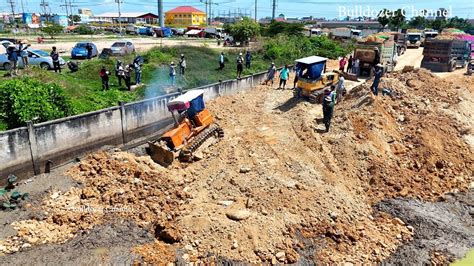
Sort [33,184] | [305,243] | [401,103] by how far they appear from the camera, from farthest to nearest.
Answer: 1. [401,103]
2. [33,184]
3. [305,243]

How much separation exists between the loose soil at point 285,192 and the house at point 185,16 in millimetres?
85715

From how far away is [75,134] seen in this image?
12039 millimetres

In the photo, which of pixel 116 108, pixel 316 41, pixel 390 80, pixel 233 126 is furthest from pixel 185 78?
pixel 316 41

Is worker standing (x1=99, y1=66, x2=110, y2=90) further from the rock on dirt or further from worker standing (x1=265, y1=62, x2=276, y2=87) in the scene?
the rock on dirt

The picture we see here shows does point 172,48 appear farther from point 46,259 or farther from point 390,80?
point 46,259

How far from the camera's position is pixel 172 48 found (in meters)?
27.0

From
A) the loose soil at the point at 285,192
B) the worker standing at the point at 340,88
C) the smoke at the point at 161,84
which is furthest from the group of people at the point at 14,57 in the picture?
the worker standing at the point at 340,88

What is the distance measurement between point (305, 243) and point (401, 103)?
34.6ft

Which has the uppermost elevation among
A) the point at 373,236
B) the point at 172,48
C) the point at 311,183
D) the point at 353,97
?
the point at 172,48

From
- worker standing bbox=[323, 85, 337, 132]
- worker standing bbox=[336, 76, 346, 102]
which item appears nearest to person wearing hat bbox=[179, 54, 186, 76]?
worker standing bbox=[336, 76, 346, 102]

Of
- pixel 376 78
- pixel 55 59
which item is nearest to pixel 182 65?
pixel 55 59

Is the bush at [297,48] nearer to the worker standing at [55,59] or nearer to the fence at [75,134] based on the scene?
the worker standing at [55,59]

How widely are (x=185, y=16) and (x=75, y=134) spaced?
90.6 meters

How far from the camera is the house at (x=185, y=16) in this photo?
96.4m
